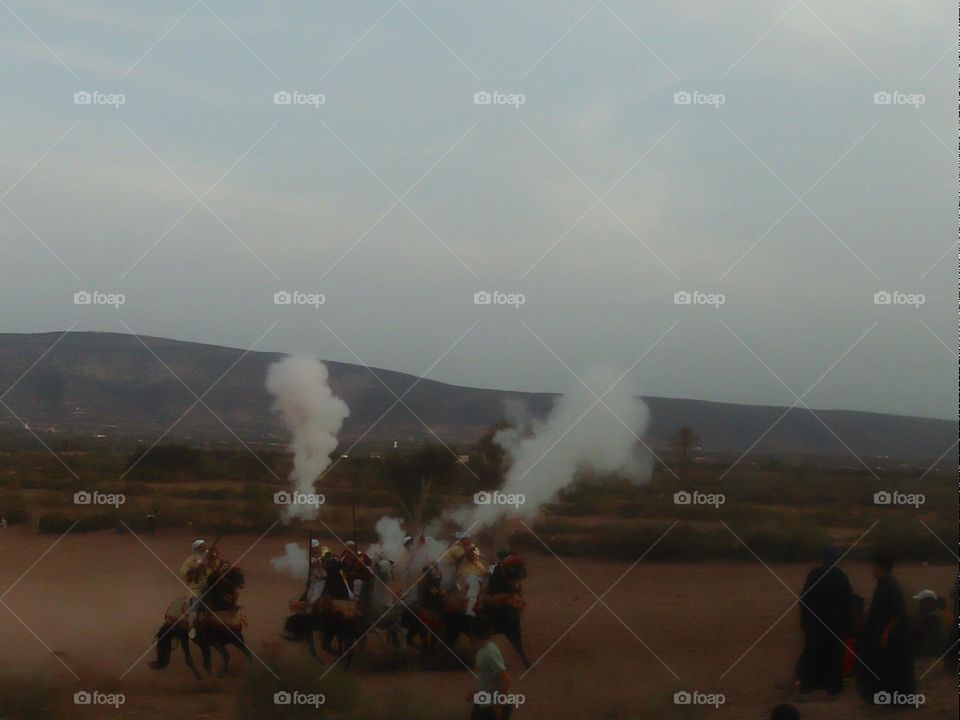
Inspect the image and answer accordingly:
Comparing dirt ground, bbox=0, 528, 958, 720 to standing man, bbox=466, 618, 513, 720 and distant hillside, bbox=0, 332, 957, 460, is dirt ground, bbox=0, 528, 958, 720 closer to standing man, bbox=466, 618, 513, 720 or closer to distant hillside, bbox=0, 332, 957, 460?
standing man, bbox=466, 618, 513, 720

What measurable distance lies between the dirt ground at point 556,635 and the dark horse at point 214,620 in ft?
1.35

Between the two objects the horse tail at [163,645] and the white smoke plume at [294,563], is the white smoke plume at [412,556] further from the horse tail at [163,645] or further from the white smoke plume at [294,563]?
the horse tail at [163,645]

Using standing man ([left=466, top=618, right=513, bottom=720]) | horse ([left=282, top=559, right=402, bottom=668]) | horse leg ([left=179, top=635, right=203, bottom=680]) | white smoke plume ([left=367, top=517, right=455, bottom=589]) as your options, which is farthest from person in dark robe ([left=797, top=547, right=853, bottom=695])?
horse leg ([left=179, top=635, right=203, bottom=680])

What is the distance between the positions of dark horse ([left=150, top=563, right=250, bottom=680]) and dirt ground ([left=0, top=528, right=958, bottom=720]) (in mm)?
413

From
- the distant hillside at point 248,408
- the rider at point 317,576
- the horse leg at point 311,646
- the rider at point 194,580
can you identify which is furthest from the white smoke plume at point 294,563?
the distant hillside at point 248,408

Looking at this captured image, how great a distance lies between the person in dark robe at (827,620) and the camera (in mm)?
9578

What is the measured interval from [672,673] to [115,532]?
1565 centimetres

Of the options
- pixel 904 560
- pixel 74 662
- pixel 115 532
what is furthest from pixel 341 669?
pixel 115 532

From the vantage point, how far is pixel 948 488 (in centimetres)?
1747

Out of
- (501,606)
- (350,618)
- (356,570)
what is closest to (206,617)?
(350,618)

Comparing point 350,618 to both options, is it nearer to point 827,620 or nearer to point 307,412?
point 827,620

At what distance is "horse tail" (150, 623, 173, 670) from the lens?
11.0 m

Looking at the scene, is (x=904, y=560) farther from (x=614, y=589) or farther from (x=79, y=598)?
(x=79, y=598)

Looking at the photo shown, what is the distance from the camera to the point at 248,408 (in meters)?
46.9
